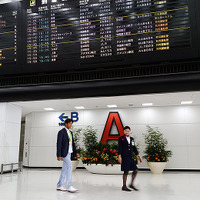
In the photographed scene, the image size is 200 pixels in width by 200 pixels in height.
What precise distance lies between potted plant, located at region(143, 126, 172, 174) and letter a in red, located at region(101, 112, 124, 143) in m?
1.18

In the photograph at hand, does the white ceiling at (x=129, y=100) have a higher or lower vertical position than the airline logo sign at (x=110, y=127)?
higher

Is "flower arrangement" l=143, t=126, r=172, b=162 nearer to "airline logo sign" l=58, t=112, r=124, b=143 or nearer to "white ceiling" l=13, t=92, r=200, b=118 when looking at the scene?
"airline logo sign" l=58, t=112, r=124, b=143

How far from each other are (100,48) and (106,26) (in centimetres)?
44

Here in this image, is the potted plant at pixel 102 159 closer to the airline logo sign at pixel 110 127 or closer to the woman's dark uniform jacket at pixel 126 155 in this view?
the airline logo sign at pixel 110 127

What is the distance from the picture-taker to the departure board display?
4.76 metres

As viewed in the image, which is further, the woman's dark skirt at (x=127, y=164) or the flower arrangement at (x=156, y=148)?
the flower arrangement at (x=156, y=148)

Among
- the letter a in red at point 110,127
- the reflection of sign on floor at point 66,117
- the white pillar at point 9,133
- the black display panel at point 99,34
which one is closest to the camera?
the black display panel at point 99,34

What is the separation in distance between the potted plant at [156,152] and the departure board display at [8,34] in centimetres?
658

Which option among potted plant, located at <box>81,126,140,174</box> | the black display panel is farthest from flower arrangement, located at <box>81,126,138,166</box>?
the black display panel

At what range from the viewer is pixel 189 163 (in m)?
9.85

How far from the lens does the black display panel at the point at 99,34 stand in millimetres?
4027

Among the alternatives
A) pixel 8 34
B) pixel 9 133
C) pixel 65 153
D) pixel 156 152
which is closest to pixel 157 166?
pixel 156 152

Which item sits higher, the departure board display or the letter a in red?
the departure board display

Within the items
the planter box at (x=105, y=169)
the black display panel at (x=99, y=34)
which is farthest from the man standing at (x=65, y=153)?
the planter box at (x=105, y=169)
